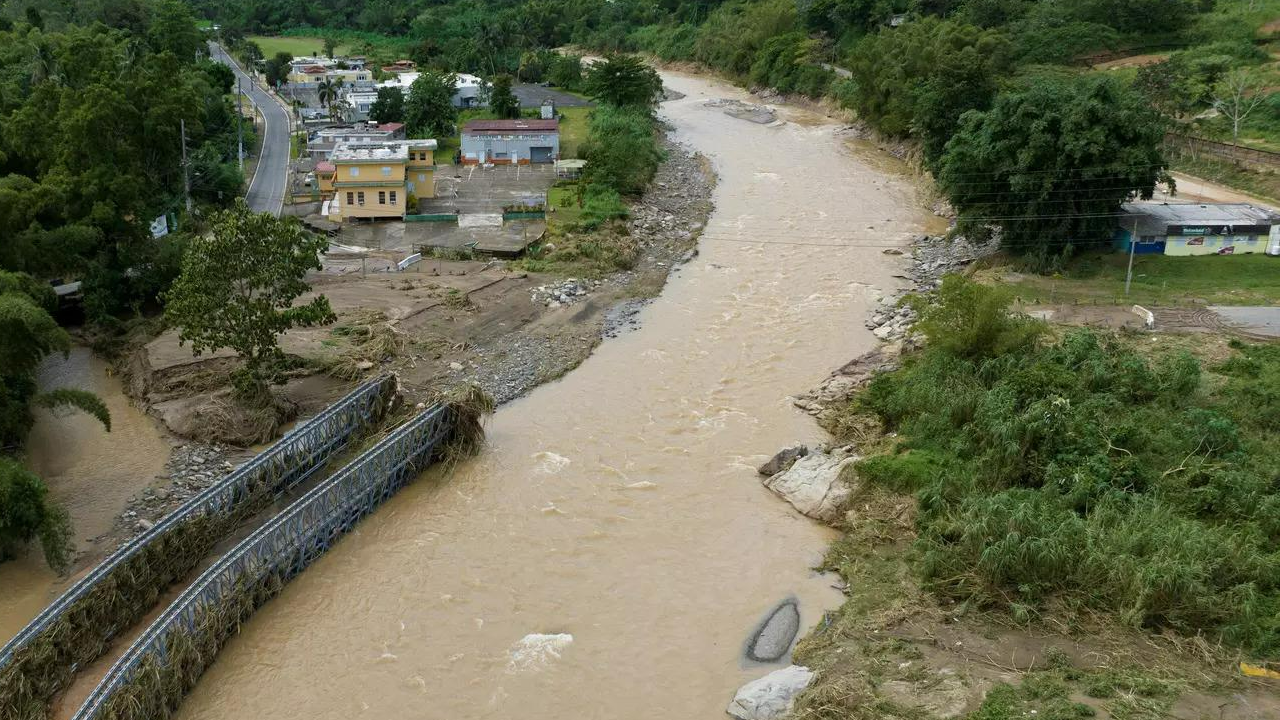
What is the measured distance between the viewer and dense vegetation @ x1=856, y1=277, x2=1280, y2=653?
15602 mm

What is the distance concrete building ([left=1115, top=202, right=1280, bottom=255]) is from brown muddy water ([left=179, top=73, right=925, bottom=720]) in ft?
30.3

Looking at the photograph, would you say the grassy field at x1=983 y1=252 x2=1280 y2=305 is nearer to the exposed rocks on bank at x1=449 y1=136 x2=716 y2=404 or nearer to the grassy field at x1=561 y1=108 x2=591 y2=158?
the exposed rocks on bank at x1=449 y1=136 x2=716 y2=404

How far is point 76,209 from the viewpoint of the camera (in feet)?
88.3

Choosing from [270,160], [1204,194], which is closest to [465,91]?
[270,160]

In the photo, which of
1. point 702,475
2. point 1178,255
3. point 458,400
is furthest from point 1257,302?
point 458,400

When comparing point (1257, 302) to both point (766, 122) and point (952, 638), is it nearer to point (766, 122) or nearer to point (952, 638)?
point (952, 638)

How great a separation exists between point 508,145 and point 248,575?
33.6 meters

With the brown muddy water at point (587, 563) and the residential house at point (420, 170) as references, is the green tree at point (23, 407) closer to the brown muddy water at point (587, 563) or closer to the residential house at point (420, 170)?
the brown muddy water at point (587, 563)

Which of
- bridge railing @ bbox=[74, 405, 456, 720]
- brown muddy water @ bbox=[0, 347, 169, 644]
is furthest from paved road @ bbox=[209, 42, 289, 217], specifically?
bridge railing @ bbox=[74, 405, 456, 720]

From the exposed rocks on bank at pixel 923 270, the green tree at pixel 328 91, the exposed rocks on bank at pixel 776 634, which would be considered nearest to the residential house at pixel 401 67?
the green tree at pixel 328 91

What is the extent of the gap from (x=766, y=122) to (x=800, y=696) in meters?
52.7

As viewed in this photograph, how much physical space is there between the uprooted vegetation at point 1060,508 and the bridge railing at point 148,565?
10.8 metres

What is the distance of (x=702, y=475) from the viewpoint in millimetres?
21734

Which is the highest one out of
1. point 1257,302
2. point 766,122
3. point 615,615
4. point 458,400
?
point 766,122
